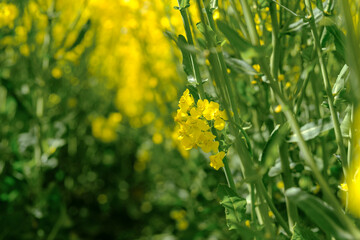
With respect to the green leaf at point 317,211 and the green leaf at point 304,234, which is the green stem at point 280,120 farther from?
the green leaf at point 317,211

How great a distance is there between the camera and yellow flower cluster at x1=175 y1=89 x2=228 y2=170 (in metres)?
0.70

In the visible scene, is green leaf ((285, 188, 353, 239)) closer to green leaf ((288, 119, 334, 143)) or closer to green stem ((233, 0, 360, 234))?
green stem ((233, 0, 360, 234))

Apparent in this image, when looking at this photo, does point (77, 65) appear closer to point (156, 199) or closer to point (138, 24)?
point (138, 24)

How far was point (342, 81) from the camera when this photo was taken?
76 cm

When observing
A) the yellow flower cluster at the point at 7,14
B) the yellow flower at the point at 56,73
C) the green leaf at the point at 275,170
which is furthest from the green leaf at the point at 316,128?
the yellow flower at the point at 56,73

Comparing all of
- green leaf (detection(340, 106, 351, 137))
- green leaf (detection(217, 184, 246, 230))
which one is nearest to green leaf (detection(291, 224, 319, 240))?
green leaf (detection(217, 184, 246, 230))

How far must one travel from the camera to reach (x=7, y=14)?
5.54ft

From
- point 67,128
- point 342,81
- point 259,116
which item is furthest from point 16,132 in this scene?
point 342,81

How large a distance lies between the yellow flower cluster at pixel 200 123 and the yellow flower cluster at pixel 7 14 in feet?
4.16

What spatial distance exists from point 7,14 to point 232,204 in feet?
4.62

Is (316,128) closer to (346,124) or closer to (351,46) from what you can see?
(346,124)

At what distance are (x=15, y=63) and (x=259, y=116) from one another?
1.50 meters

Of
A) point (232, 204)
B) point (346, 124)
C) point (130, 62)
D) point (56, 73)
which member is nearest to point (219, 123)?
point (232, 204)

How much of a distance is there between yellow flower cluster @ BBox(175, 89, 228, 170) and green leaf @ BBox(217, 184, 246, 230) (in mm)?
53
